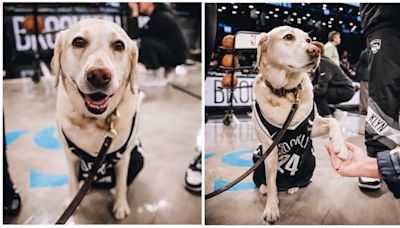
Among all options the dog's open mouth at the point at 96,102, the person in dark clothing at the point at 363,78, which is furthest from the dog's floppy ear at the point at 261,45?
the dog's open mouth at the point at 96,102

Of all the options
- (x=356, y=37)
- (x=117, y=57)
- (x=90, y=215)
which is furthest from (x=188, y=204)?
(x=356, y=37)

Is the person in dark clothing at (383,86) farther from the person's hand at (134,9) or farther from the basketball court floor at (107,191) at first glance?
the person's hand at (134,9)

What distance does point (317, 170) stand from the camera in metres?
1.68

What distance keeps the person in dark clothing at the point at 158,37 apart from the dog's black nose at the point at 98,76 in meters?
0.39

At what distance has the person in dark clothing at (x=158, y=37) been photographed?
179 centimetres

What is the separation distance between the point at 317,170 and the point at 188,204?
557 mm

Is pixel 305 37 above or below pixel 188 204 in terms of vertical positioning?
above

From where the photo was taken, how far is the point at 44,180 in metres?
1.78

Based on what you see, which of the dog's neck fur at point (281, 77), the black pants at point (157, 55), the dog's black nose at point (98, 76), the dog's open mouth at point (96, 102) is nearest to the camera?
the dog's black nose at point (98, 76)

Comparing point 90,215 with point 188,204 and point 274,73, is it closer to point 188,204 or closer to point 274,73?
point 188,204

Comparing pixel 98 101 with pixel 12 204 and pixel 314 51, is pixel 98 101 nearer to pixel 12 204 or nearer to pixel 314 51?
pixel 12 204

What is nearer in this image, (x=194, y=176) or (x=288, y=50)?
(x=288, y=50)

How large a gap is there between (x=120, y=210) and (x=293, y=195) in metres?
0.72

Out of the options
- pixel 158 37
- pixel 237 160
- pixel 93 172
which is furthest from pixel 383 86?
pixel 93 172
